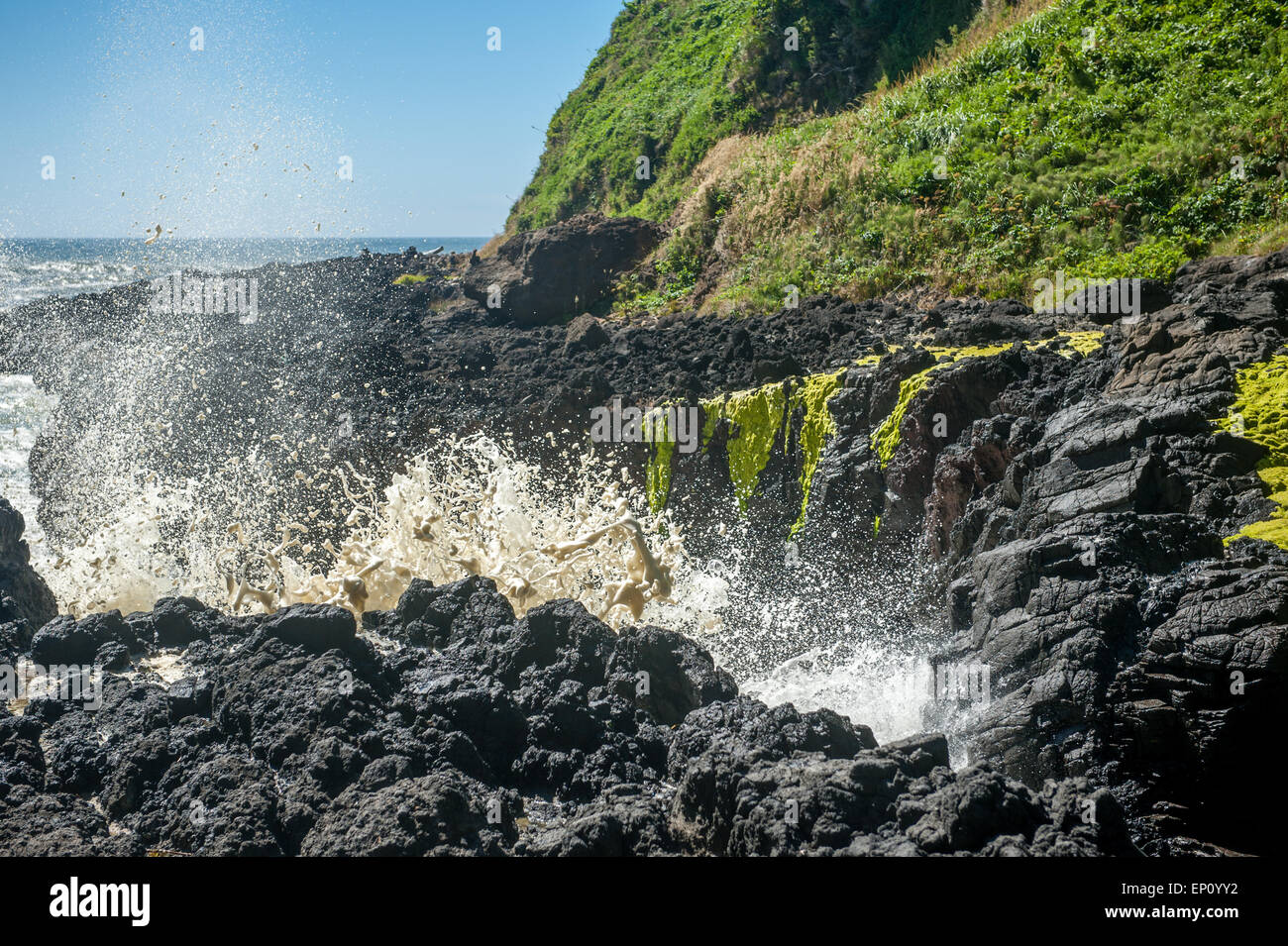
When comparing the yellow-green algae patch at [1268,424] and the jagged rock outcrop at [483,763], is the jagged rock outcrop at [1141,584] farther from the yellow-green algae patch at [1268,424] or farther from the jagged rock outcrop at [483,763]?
the jagged rock outcrop at [483,763]

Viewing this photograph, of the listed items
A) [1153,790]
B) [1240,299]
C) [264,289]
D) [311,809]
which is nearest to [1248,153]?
[1240,299]

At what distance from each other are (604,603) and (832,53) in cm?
1627

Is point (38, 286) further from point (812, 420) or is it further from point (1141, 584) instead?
point (1141, 584)

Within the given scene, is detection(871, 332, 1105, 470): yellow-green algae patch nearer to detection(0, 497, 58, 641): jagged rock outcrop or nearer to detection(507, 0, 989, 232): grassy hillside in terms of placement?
detection(0, 497, 58, 641): jagged rock outcrop

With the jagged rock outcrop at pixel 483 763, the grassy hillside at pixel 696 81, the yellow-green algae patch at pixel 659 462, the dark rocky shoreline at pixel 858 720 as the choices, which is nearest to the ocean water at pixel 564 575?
the yellow-green algae patch at pixel 659 462

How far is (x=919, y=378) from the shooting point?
7.43m

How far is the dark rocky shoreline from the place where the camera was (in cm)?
346

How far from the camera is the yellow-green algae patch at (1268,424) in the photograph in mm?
4574

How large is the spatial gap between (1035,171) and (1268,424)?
7289mm

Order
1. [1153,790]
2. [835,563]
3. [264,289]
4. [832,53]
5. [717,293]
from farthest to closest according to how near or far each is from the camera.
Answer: [832,53] → [264,289] → [717,293] → [835,563] → [1153,790]

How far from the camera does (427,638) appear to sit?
5414 mm

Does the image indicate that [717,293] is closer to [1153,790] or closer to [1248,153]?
[1248,153]

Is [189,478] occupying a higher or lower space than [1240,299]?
lower

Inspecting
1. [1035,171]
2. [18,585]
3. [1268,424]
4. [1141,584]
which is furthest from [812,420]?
[18,585]
